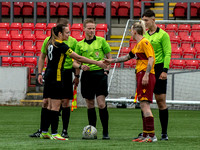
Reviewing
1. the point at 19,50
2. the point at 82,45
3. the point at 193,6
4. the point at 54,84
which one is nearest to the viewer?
the point at 54,84

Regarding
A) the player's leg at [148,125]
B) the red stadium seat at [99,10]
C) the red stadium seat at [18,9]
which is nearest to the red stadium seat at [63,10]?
the red stadium seat at [99,10]

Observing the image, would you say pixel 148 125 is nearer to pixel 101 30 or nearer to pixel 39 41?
pixel 101 30

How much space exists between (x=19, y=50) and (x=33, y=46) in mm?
584

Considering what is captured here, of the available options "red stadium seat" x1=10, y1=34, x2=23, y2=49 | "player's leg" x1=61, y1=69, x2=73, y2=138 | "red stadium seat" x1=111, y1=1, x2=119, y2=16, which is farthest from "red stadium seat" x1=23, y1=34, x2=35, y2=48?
"player's leg" x1=61, y1=69, x2=73, y2=138

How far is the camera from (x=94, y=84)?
8.75 m

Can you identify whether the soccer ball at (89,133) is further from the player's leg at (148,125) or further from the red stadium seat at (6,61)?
the red stadium seat at (6,61)

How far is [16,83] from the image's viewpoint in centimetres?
1945

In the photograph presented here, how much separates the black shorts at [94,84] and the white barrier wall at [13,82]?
35.5 ft

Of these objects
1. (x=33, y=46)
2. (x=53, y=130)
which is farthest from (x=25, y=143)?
(x=33, y=46)

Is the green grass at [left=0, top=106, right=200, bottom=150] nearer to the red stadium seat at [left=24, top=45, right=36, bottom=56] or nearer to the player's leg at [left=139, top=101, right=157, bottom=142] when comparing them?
the player's leg at [left=139, top=101, right=157, bottom=142]

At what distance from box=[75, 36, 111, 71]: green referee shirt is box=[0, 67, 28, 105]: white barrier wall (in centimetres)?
1077

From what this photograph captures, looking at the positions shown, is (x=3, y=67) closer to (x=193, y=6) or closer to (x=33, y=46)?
(x=33, y=46)

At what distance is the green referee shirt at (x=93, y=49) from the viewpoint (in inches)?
344

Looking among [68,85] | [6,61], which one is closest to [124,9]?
[6,61]
